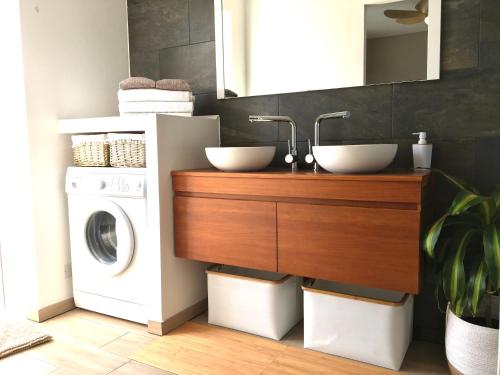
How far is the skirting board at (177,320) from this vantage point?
2324 mm

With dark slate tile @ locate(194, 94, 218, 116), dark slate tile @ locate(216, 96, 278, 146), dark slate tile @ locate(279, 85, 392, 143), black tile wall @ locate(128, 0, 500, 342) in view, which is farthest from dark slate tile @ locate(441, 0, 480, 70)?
dark slate tile @ locate(194, 94, 218, 116)

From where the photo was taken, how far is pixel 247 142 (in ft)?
8.70

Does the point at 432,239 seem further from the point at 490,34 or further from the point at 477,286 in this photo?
the point at 490,34

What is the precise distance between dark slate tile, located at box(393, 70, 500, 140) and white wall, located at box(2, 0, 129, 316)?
1877 mm

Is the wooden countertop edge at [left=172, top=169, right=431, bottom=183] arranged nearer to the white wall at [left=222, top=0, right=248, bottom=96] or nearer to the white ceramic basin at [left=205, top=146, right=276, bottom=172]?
the white ceramic basin at [left=205, top=146, right=276, bottom=172]

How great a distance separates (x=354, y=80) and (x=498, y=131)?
0.72 m

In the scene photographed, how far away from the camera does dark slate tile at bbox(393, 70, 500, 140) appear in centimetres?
199

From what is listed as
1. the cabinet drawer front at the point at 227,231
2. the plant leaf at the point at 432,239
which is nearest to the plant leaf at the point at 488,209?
the plant leaf at the point at 432,239

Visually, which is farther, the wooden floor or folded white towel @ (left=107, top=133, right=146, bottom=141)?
folded white towel @ (left=107, top=133, right=146, bottom=141)

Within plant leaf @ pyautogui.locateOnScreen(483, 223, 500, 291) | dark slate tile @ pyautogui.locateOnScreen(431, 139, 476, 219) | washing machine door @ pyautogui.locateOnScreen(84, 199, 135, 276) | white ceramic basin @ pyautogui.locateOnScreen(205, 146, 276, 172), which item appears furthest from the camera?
washing machine door @ pyautogui.locateOnScreen(84, 199, 135, 276)

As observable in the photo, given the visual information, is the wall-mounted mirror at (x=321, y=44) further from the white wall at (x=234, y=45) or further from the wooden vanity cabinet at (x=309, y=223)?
the wooden vanity cabinet at (x=309, y=223)

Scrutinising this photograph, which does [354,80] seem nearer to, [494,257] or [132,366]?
[494,257]

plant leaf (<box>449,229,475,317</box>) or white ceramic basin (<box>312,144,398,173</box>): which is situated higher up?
white ceramic basin (<box>312,144,398,173</box>)

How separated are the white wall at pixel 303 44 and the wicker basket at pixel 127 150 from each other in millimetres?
736
